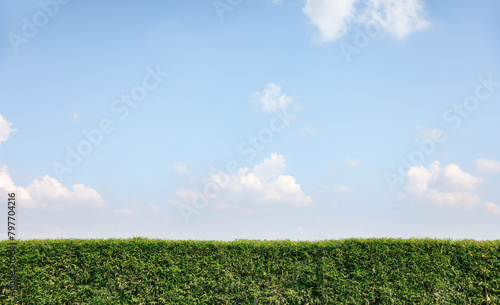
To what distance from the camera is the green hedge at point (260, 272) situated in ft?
26.1

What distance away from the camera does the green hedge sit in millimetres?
7957

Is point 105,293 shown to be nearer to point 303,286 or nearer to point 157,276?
point 157,276

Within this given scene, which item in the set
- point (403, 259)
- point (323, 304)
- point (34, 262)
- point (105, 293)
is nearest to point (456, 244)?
point (403, 259)

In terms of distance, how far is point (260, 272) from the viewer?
8.05 meters

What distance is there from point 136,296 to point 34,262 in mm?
2752

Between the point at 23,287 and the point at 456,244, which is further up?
the point at 456,244

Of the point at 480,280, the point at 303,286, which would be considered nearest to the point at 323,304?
the point at 303,286

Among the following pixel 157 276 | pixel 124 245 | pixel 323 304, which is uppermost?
pixel 124 245

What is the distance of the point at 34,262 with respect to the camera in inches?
326

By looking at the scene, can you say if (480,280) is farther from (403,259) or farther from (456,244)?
(403,259)

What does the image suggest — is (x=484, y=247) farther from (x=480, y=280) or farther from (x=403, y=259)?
(x=403, y=259)

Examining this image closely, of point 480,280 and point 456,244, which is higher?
point 456,244

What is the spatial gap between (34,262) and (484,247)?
36.8 feet

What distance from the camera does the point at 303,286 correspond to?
26.2ft
